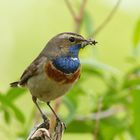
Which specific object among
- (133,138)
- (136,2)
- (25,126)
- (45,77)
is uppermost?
(45,77)

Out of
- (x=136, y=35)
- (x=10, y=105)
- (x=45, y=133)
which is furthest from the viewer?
(x=136, y=35)

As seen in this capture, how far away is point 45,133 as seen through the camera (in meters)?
3.18

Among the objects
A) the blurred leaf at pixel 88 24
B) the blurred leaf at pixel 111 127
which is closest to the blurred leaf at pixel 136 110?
the blurred leaf at pixel 111 127

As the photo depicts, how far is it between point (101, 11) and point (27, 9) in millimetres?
1088

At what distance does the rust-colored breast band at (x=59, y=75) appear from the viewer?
377 cm

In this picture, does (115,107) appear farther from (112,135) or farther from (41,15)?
(41,15)

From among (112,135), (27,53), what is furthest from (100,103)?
(27,53)

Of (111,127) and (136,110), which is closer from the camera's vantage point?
(136,110)

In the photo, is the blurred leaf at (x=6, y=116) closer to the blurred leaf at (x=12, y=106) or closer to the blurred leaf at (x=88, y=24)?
the blurred leaf at (x=12, y=106)

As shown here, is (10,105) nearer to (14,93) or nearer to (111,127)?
(14,93)

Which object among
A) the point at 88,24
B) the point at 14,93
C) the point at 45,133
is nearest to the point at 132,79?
the point at 88,24

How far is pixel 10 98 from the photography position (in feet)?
13.9

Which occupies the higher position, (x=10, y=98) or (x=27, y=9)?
(x=10, y=98)

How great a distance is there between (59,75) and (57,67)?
0.15ft
